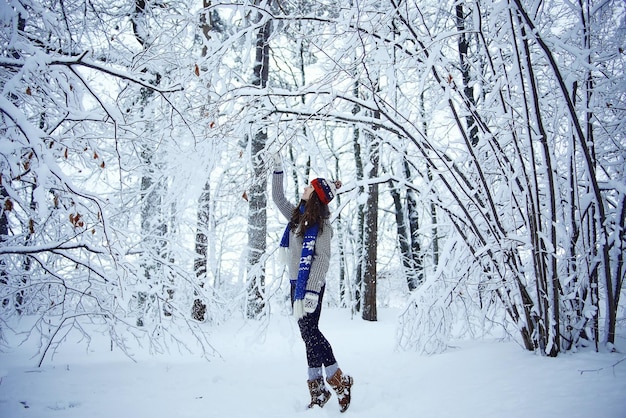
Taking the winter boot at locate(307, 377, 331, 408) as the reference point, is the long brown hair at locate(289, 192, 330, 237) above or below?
above

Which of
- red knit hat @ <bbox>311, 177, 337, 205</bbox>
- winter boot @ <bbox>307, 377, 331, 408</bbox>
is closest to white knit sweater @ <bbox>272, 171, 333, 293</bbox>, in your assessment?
red knit hat @ <bbox>311, 177, 337, 205</bbox>

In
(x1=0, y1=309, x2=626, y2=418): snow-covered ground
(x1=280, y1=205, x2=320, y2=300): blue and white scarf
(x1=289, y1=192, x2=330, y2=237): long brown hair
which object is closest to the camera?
(x1=0, y1=309, x2=626, y2=418): snow-covered ground

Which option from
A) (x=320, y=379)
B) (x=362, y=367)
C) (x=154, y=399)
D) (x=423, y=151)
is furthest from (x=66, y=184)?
(x=362, y=367)

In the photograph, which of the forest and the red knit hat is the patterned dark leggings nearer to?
the red knit hat

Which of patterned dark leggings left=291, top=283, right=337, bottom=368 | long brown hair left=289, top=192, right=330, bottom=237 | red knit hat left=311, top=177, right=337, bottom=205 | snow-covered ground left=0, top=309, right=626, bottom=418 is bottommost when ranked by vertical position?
snow-covered ground left=0, top=309, right=626, bottom=418

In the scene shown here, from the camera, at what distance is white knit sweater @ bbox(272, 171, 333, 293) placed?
9.36 feet

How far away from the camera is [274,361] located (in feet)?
14.6

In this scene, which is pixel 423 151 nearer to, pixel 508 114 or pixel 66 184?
pixel 508 114

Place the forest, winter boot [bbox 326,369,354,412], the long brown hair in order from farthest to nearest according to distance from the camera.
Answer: the long brown hair < winter boot [bbox 326,369,354,412] < the forest

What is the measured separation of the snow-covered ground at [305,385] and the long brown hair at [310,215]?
4.68 ft

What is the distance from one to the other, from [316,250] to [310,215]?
11.5 inches

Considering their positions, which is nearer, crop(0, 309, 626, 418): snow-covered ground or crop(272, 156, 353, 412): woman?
crop(0, 309, 626, 418): snow-covered ground

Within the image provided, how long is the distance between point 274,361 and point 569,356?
3.06 meters

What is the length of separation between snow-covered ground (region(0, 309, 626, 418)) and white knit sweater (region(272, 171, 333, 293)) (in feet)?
3.25
